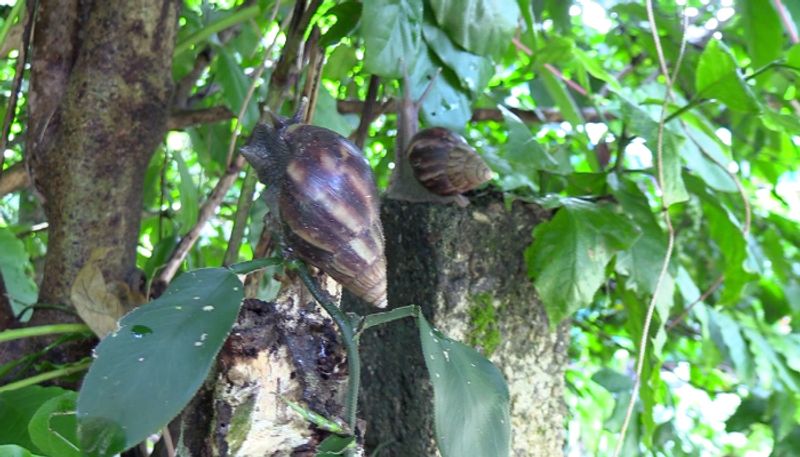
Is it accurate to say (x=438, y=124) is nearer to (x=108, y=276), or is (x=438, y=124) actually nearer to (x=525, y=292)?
(x=525, y=292)

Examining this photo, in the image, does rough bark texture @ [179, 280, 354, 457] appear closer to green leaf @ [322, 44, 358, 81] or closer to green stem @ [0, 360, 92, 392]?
green stem @ [0, 360, 92, 392]

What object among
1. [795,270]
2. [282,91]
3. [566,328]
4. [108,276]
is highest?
[282,91]

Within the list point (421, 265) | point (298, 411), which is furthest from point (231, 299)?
point (421, 265)

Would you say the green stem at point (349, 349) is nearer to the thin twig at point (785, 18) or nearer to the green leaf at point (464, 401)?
the green leaf at point (464, 401)

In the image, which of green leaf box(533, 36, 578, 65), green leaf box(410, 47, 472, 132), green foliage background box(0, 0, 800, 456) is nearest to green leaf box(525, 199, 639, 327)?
green foliage background box(0, 0, 800, 456)

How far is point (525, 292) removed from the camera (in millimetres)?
611

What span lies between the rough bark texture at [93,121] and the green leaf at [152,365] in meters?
0.30

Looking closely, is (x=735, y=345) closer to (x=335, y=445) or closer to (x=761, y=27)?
(x=761, y=27)

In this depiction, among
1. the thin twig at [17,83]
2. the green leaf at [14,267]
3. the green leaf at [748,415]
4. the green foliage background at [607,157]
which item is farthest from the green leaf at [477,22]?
the green leaf at [748,415]

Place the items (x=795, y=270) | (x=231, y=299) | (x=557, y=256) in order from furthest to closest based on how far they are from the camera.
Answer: (x=795, y=270) → (x=557, y=256) → (x=231, y=299)

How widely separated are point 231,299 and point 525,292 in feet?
1.05

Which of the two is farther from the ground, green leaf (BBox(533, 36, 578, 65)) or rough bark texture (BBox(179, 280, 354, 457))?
green leaf (BBox(533, 36, 578, 65))

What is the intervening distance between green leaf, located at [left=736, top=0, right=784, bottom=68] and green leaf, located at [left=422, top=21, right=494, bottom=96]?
0.98 feet

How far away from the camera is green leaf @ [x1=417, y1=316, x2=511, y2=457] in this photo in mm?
384
